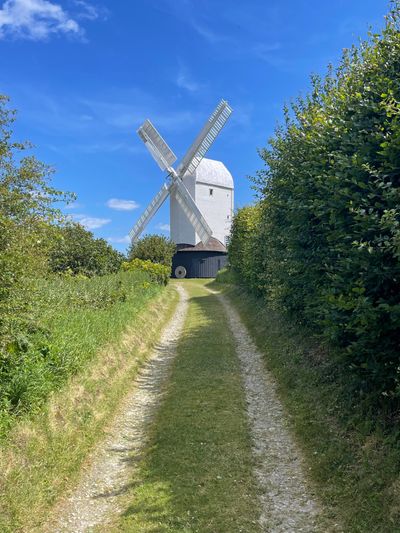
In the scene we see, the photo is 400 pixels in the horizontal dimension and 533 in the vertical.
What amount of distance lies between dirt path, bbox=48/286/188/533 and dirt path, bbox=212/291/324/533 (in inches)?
77.9

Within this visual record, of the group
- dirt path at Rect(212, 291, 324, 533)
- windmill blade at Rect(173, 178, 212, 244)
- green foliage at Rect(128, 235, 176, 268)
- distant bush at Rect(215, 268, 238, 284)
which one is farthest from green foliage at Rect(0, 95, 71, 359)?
windmill blade at Rect(173, 178, 212, 244)

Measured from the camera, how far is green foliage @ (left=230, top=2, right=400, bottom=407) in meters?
5.48

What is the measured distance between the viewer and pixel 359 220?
616cm

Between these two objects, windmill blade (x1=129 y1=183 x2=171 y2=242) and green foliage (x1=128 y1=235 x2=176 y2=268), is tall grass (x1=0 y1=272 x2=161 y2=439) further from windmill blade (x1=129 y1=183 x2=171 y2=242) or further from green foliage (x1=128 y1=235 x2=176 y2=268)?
windmill blade (x1=129 y1=183 x2=171 y2=242)

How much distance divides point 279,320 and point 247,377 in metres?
4.14

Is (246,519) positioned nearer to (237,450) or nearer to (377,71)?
(237,450)

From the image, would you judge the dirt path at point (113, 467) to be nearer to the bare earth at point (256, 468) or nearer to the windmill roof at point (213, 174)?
the bare earth at point (256, 468)

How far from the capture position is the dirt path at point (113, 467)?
545cm

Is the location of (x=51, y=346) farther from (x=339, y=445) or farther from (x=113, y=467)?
(x=339, y=445)

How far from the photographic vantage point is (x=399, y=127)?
208 inches

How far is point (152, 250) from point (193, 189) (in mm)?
19056

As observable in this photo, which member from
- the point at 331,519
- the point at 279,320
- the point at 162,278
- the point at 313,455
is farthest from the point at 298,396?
the point at 162,278

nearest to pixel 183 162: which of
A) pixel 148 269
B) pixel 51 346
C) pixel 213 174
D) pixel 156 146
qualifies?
pixel 156 146

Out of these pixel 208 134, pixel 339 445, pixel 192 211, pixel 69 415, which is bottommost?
pixel 339 445
